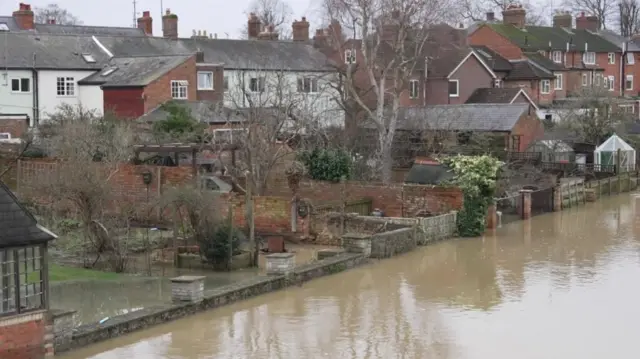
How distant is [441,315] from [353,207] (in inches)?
470

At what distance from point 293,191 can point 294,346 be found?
12.9m

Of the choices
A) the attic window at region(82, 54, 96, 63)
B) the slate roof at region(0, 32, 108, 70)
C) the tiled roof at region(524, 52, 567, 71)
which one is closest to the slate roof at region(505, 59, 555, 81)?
the tiled roof at region(524, 52, 567, 71)

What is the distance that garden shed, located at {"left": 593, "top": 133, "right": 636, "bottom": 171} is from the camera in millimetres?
44875

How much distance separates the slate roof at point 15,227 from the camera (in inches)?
587

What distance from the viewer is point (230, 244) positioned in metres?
23.2

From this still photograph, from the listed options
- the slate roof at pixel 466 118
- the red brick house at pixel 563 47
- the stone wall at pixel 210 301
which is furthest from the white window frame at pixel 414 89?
the stone wall at pixel 210 301

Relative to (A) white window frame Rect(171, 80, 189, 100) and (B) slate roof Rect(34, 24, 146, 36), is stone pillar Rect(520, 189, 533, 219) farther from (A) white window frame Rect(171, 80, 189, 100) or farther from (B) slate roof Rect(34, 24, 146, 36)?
(B) slate roof Rect(34, 24, 146, 36)

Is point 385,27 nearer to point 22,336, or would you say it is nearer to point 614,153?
point 614,153

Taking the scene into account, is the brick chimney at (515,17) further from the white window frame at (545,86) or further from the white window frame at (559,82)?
the white window frame at (545,86)

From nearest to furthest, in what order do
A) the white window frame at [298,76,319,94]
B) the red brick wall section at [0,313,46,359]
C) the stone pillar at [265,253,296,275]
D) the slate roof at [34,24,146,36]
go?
the red brick wall section at [0,313,46,359]
the stone pillar at [265,253,296,275]
the white window frame at [298,76,319,94]
the slate roof at [34,24,146,36]

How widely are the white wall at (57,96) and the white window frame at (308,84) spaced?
1130 centimetres

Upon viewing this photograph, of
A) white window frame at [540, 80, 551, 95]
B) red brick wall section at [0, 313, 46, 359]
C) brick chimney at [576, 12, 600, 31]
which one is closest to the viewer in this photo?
red brick wall section at [0, 313, 46, 359]

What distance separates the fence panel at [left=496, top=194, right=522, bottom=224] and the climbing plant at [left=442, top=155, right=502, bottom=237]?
12.9 feet

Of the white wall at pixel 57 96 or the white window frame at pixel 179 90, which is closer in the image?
the white window frame at pixel 179 90
